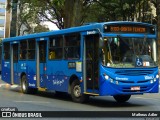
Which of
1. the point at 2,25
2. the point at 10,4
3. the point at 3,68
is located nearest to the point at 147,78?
the point at 3,68

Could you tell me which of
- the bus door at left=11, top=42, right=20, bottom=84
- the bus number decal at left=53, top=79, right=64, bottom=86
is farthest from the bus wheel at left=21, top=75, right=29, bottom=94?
the bus number decal at left=53, top=79, right=64, bottom=86

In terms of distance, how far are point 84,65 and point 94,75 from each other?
0.73 m

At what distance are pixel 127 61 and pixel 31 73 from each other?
6833mm

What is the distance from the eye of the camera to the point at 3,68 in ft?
79.8

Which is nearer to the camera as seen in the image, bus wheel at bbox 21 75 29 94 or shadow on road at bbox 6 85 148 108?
shadow on road at bbox 6 85 148 108

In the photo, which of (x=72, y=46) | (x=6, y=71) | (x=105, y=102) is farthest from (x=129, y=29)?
(x=6, y=71)

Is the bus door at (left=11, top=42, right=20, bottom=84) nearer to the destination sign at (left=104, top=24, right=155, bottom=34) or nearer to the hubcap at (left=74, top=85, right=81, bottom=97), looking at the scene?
the hubcap at (left=74, top=85, right=81, bottom=97)

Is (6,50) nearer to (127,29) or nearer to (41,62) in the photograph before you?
(41,62)

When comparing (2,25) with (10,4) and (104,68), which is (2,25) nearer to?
(10,4)

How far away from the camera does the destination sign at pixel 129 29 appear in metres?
14.5

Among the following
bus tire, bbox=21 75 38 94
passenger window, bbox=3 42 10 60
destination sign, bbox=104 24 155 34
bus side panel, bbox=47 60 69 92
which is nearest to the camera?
destination sign, bbox=104 24 155 34

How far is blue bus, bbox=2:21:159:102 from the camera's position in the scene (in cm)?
1424

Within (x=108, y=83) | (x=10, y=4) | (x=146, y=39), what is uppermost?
(x=10, y=4)

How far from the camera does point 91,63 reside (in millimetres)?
14961
